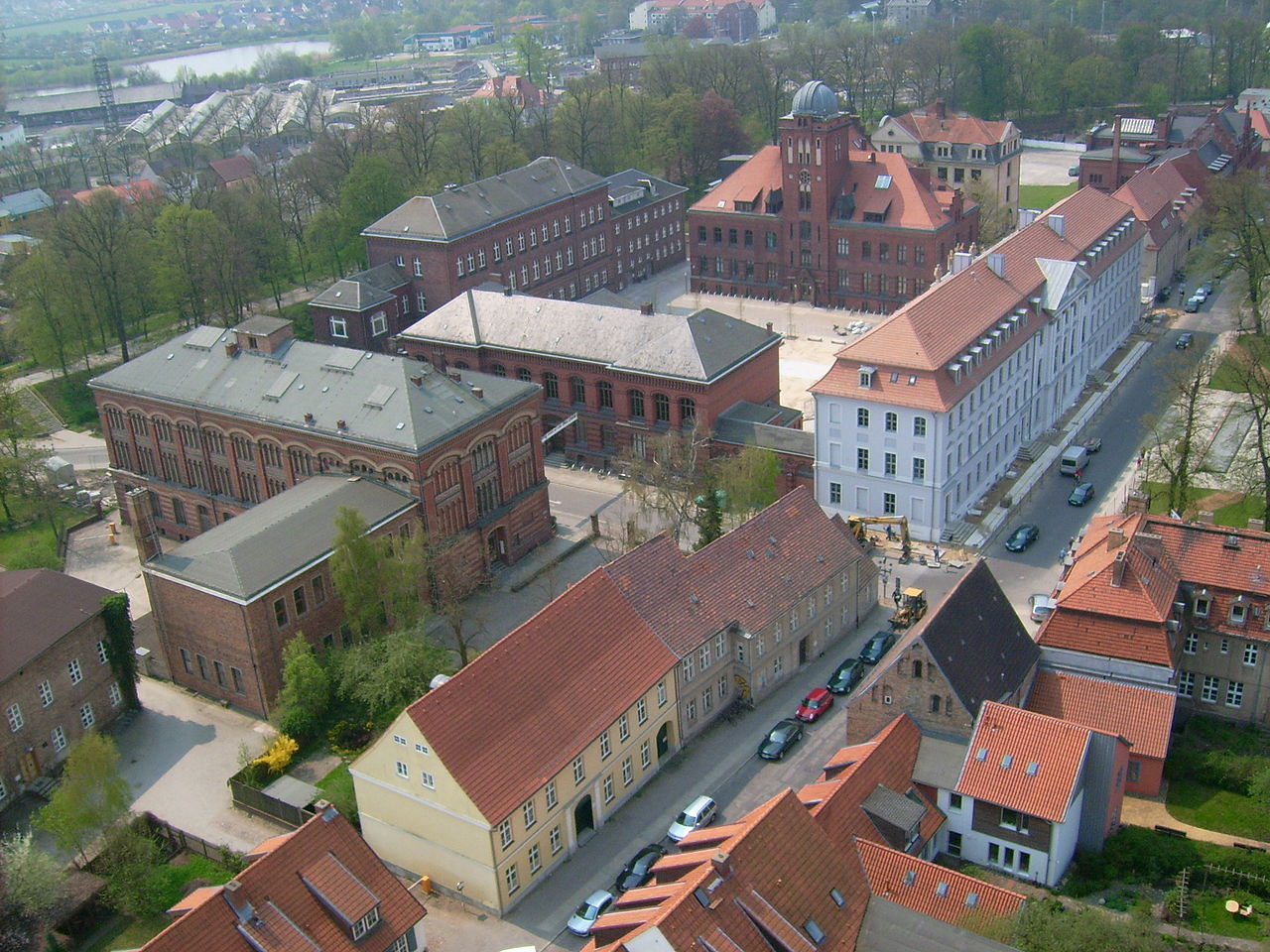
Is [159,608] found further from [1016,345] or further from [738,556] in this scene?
[1016,345]

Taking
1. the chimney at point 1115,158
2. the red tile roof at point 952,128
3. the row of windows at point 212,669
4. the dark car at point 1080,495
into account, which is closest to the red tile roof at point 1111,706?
the dark car at point 1080,495

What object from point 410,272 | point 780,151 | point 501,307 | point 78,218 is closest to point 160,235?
point 78,218

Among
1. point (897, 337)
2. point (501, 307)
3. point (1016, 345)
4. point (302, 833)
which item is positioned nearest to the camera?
point (302, 833)

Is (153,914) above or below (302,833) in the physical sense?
below

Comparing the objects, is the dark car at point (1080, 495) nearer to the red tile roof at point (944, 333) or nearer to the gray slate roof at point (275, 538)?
the red tile roof at point (944, 333)

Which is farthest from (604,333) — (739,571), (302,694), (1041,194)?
(1041,194)

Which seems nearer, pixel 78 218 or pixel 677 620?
pixel 677 620
